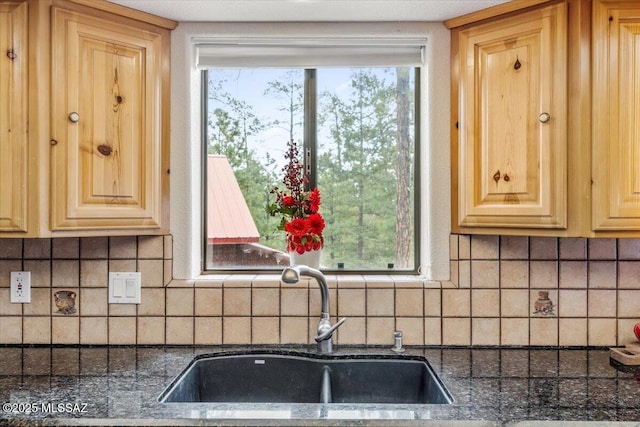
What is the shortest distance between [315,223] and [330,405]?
2.17ft

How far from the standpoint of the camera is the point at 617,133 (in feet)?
4.38

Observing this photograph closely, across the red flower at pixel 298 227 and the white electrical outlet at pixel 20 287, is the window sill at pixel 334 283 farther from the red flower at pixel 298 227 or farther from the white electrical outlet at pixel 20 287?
the white electrical outlet at pixel 20 287

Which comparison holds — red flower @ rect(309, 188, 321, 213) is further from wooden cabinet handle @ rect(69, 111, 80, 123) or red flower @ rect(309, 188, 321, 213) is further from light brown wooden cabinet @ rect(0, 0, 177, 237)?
wooden cabinet handle @ rect(69, 111, 80, 123)

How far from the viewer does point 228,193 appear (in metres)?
1.85

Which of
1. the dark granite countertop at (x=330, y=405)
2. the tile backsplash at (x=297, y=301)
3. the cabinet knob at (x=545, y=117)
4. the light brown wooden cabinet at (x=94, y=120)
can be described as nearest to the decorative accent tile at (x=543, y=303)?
the tile backsplash at (x=297, y=301)

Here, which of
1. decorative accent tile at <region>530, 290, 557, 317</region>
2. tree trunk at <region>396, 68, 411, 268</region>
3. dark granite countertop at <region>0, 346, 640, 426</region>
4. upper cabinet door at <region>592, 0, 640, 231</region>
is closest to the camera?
dark granite countertop at <region>0, 346, 640, 426</region>

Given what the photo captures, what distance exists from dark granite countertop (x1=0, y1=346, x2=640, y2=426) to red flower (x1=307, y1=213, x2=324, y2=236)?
41 cm

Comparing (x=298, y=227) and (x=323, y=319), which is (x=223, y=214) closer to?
(x=298, y=227)

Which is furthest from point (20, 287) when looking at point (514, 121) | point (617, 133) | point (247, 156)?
point (617, 133)

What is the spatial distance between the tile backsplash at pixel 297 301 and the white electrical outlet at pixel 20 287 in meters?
0.02

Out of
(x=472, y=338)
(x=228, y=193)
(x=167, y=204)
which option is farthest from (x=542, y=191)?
(x=167, y=204)

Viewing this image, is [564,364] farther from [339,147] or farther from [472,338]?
[339,147]


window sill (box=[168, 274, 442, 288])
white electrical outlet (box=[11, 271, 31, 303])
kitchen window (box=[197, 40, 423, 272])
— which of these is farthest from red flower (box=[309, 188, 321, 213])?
white electrical outlet (box=[11, 271, 31, 303])

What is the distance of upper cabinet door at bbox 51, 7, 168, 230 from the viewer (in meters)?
1.38
